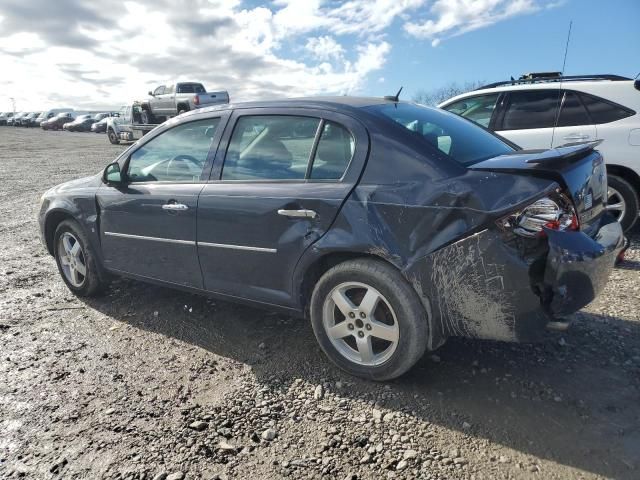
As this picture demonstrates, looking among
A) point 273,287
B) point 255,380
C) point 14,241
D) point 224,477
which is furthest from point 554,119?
point 14,241

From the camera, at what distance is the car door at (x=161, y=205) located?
11.2 feet

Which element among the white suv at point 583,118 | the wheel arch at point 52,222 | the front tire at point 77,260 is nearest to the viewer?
the front tire at point 77,260

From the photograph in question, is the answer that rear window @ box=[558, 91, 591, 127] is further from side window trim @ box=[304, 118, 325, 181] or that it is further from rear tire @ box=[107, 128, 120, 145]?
rear tire @ box=[107, 128, 120, 145]

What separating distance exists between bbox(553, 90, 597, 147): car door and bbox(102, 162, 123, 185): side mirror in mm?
4770

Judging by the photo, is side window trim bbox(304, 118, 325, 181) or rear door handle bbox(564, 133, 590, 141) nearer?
side window trim bbox(304, 118, 325, 181)

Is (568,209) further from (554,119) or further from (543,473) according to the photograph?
(554,119)

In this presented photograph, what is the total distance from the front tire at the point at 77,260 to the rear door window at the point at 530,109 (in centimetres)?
499

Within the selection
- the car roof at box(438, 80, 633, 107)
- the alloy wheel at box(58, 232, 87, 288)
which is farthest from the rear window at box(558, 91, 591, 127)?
the alloy wheel at box(58, 232, 87, 288)

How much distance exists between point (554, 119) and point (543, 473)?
469 cm

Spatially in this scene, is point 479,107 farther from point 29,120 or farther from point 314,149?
point 29,120

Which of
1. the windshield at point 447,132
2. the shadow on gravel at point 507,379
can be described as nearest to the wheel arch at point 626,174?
the shadow on gravel at point 507,379

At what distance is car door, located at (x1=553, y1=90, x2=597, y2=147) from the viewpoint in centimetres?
536

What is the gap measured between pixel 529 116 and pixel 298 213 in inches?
168

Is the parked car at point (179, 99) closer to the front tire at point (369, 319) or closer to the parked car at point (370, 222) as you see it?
the parked car at point (370, 222)
